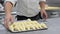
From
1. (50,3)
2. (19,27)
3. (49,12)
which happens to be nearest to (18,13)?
(19,27)

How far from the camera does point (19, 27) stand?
0.99 m

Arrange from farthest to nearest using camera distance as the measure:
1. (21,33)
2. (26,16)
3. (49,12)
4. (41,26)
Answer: (49,12) < (26,16) < (41,26) < (21,33)

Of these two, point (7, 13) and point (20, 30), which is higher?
point (7, 13)

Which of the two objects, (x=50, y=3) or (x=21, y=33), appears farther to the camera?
(x=50, y=3)

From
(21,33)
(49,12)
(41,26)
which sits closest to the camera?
(21,33)

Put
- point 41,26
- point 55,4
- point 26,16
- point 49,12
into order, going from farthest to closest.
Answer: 1. point 55,4
2. point 49,12
3. point 26,16
4. point 41,26

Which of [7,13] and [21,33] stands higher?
[7,13]

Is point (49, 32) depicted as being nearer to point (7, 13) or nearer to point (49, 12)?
point (7, 13)

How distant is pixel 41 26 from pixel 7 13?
9.8 inches

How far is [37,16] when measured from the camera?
1.37 metres

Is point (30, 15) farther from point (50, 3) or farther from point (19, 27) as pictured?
point (50, 3)

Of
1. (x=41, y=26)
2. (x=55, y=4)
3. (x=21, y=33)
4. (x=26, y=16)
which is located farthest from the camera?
(x=55, y=4)

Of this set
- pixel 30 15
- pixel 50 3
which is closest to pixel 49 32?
pixel 30 15

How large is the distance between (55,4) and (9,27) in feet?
4.38
